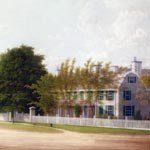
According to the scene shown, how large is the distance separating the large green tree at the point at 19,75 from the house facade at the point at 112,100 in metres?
2.60

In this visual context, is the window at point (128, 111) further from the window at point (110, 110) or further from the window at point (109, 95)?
the window at point (110, 110)

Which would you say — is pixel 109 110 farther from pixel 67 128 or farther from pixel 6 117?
pixel 6 117

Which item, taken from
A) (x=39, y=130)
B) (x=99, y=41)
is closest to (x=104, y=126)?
(x=39, y=130)

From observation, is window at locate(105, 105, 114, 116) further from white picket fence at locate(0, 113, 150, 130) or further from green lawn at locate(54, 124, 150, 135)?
green lawn at locate(54, 124, 150, 135)

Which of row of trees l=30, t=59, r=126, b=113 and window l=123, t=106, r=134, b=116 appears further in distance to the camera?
row of trees l=30, t=59, r=126, b=113

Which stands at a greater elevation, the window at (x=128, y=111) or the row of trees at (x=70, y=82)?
the row of trees at (x=70, y=82)

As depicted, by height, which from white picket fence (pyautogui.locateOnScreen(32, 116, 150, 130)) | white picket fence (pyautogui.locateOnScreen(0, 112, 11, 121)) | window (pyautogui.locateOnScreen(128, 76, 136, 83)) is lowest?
white picket fence (pyautogui.locateOnScreen(32, 116, 150, 130))

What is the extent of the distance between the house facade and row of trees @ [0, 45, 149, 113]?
0.25 m

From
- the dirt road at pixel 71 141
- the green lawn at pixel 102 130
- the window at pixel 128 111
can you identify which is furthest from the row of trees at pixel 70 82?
the dirt road at pixel 71 141

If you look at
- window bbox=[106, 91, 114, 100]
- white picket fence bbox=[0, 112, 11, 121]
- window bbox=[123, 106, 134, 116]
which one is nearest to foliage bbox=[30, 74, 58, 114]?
window bbox=[106, 91, 114, 100]

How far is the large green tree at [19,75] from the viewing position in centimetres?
2538

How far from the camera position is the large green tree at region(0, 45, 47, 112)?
25.4 meters

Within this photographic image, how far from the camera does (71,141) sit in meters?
17.5

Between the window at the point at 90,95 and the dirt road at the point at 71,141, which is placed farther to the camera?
the window at the point at 90,95
